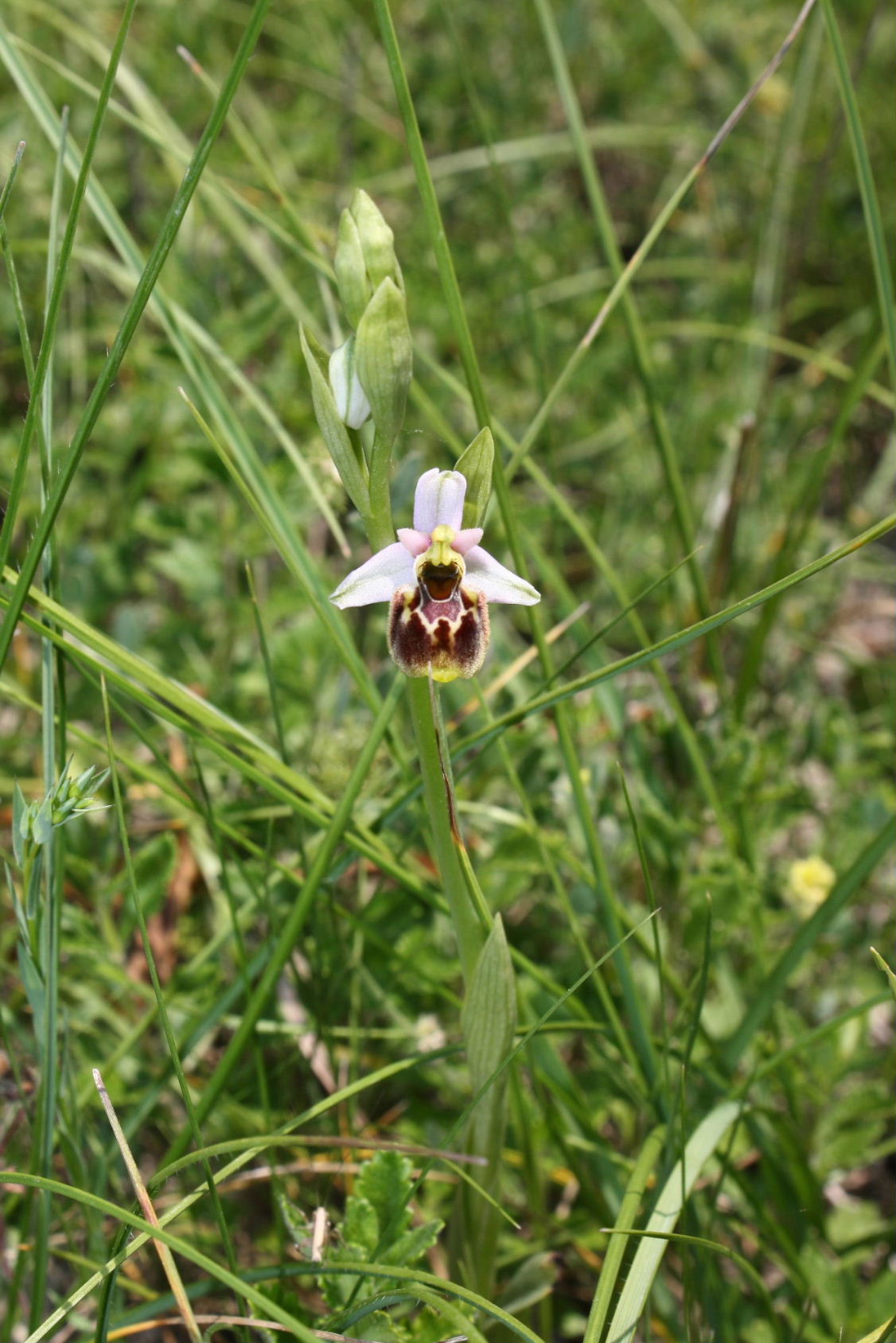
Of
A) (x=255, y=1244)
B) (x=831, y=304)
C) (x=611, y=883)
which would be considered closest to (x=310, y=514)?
(x=611, y=883)

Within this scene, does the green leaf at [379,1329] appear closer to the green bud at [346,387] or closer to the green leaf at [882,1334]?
the green leaf at [882,1334]

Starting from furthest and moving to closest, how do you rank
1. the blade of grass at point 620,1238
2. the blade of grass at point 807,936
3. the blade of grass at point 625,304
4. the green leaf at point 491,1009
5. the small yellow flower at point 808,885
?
the small yellow flower at point 808,885, the blade of grass at point 625,304, the blade of grass at point 807,936, the green leaf at point 491,1009, the blade of grass at point 620,1238

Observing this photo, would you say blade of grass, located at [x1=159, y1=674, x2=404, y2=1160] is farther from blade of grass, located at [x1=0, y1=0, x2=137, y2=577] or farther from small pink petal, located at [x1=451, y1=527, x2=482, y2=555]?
blade of grass, located at [x1=0, y1=0, x2=137, y2=577]

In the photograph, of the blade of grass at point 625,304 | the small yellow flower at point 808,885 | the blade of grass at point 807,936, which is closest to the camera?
the blade of grass at point 807,936

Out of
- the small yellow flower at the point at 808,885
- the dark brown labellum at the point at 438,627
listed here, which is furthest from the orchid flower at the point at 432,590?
the small yellow flower at the point at 808,885

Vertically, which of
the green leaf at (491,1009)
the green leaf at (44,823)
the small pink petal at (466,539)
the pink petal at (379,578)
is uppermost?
the small pink petal at (466,539)

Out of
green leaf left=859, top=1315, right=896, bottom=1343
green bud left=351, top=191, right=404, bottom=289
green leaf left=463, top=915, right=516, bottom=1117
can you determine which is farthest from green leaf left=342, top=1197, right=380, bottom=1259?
green bud left=351, top=191, right=404, bottom=289

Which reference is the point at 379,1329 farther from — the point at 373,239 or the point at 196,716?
the point at 373,239

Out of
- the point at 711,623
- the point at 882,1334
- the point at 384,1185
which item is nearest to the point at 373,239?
the point at 711,623

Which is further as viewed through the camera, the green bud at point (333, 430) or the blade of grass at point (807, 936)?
the blade of grass at point (807, 936)
